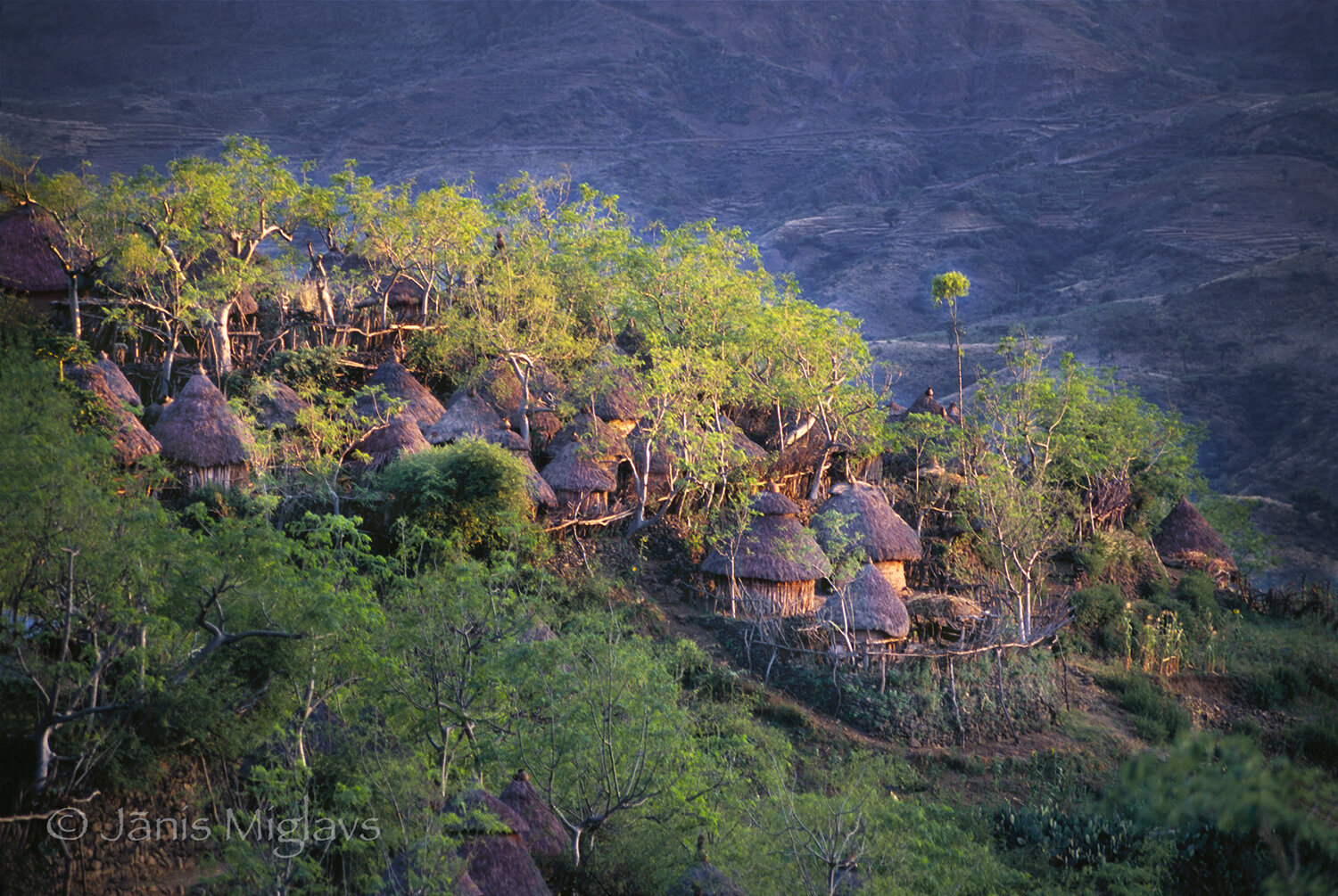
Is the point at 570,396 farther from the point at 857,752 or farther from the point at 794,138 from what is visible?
the point at 794,138

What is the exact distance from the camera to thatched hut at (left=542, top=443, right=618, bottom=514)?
54.2ft

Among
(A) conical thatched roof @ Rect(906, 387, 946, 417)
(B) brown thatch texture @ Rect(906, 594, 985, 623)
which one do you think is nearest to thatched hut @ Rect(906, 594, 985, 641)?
(B) brown thatch texture @ Rect(906, 594, 985, 623)

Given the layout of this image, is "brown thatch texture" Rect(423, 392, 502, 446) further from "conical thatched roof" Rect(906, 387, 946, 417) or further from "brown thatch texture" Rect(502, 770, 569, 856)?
"brown thatch texture" Rect(502, 770, 569, 856)

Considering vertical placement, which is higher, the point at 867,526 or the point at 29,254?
the point at 29,254

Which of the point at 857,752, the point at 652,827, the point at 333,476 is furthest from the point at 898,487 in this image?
the point at 652,827

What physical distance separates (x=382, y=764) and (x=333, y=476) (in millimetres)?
7869

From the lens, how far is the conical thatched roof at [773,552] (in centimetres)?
1505

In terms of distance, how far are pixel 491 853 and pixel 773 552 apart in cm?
878

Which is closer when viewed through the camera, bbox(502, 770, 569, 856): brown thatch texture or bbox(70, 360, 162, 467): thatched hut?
bbox(502, 770, 569, 856): brown thatch texture

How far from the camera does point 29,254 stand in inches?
755

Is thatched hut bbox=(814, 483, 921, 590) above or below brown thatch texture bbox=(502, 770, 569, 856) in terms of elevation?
above

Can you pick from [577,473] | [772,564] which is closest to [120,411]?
[577,473]

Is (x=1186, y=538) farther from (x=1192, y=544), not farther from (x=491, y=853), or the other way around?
(x=491, y=853)

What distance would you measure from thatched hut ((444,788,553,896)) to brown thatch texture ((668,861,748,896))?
0.95m
